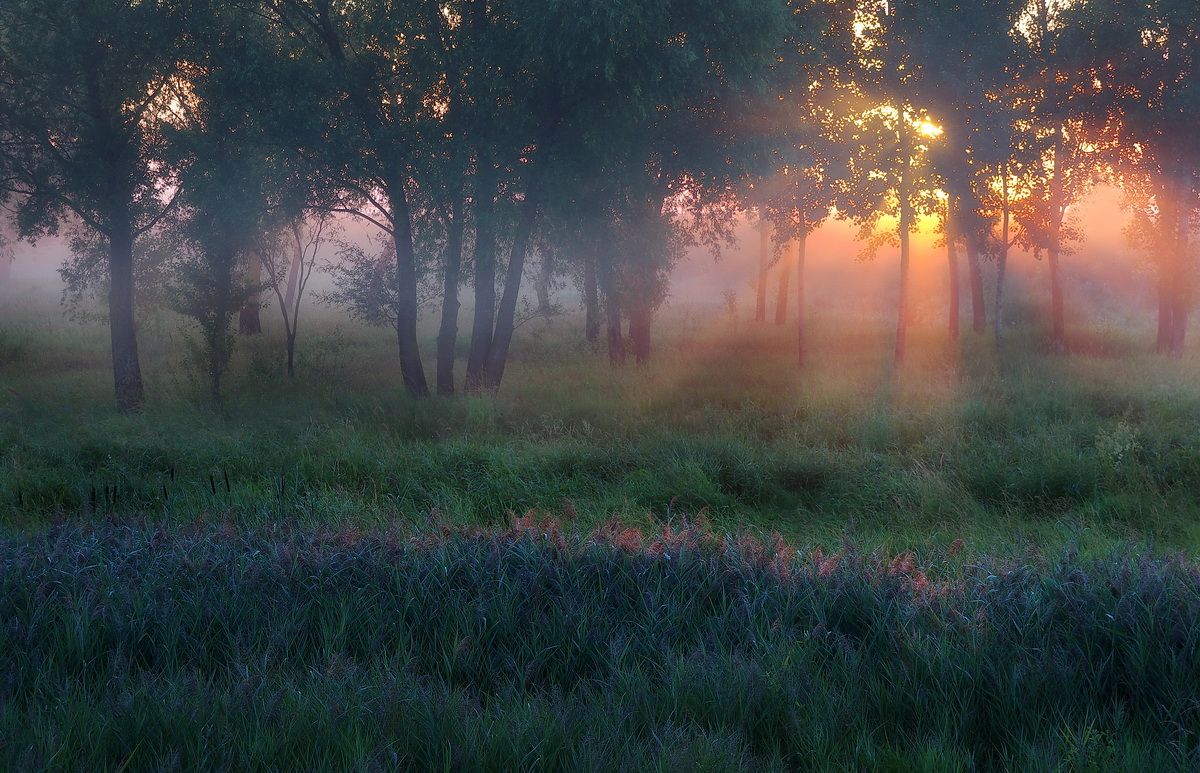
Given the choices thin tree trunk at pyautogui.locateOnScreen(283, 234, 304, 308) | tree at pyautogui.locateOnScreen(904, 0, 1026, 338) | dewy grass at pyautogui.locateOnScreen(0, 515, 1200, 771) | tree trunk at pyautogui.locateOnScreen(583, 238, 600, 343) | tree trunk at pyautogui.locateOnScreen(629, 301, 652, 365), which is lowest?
dewy grass at pyautogui.locateOnScreen(0, 515, 1200, 771)

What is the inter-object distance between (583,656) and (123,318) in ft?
50.2

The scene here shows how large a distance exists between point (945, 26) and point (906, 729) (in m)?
20.0

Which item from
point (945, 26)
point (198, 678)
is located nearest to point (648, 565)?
point (198, 678)

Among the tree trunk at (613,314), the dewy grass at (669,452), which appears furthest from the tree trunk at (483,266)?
the tree trunk at (613,314)

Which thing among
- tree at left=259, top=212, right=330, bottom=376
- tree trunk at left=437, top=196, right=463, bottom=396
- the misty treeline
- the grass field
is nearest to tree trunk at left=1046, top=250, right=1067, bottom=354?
the misty treeline

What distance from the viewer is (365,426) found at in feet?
43.7

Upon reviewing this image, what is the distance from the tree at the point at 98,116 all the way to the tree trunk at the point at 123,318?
0.02 meters

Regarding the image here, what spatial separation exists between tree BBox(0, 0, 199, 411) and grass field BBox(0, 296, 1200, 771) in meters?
7.00

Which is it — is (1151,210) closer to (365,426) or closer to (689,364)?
(689,364)

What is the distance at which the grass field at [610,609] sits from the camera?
363 centimetres

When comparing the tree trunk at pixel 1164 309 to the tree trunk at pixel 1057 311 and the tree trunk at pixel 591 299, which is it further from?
the tree trunk at pixel 591 299

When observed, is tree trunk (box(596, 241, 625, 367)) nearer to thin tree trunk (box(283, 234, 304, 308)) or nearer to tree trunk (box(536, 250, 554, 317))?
tree trunk (box(536, 250, 554, 317))

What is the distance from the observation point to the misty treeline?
586 inches

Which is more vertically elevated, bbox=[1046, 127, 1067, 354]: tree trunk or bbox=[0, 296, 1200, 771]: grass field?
bbox=[1046, 127, 1067, 354]: tree trunk
